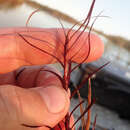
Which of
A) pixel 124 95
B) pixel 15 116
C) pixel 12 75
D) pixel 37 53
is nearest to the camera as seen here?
pixel 15 116

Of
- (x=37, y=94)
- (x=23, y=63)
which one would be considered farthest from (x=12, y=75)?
(x=37, y=94)

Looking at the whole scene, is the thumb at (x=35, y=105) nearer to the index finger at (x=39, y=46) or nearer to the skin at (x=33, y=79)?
the skin at (x=33, y=79)

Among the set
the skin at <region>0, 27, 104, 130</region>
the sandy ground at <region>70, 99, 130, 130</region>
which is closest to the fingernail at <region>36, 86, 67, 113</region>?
the skin at <region>0, 27, 104, 130</region>

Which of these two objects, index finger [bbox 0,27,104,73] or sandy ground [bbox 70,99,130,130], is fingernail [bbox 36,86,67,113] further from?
sandy ground [bbox 70,99,130,130]

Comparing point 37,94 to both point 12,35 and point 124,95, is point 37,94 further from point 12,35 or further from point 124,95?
point 124,95

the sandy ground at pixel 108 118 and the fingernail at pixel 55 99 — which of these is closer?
the fingernail at pixel 55 99

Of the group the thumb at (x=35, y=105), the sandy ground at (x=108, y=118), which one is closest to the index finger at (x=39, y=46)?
the thumb at (x=35, y=105)
